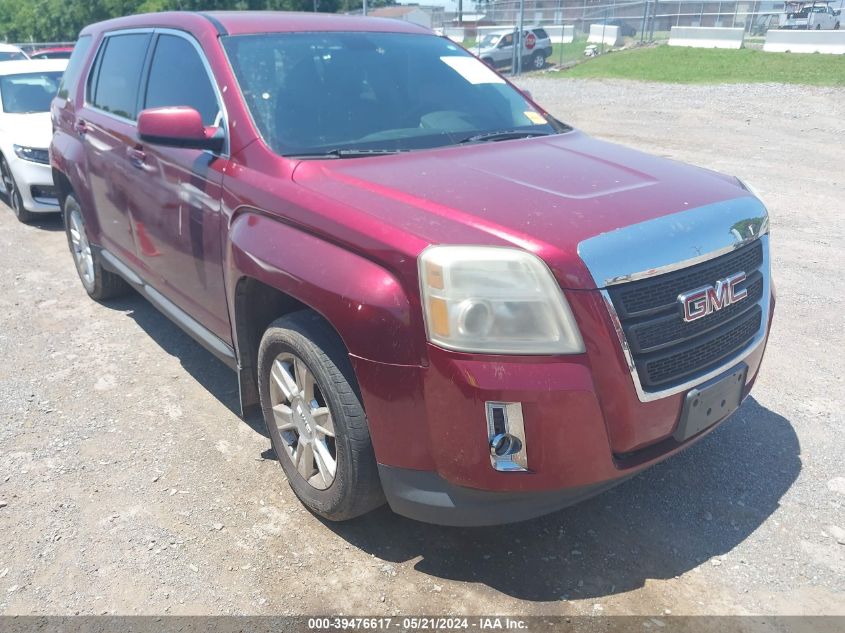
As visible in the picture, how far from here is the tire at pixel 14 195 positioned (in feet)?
26.5

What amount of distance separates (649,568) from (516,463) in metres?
0.86

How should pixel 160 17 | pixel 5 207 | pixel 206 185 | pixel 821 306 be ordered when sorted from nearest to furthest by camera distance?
pixel 206 185, pixel 160 17, pixel 821 306, pixel 5 207

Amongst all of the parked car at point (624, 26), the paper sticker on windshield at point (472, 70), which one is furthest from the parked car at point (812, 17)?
the paper sticker on windshield at point (472, 70)

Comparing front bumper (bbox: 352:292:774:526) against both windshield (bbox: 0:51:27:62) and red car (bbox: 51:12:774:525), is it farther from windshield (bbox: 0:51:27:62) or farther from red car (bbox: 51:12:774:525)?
windshield (bbox: 0:51:27:62)

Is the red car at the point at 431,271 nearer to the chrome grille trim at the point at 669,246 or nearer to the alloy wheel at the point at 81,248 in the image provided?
the chrome grille trim at the point at 669,246

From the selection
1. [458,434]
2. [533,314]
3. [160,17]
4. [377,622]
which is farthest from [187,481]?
[160,17]

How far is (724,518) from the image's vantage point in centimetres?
304

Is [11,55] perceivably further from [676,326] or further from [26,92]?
[676,326]

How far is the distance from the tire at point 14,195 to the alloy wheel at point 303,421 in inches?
250

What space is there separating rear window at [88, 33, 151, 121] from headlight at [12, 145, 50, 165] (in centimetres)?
331

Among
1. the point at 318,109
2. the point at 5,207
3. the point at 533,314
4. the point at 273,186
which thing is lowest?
the point at 5,207

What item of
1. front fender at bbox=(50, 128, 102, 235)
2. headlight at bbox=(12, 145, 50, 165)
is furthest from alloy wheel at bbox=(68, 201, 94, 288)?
headlight at bbox=(12, 145, 50, 165)

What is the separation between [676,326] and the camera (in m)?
2.46

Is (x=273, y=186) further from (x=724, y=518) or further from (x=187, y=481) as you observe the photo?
(x=724, y=518)
